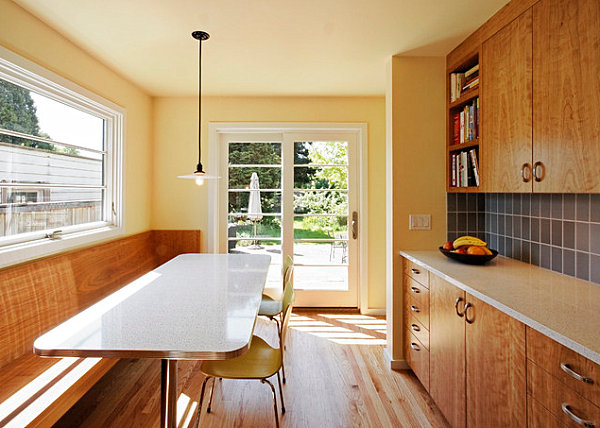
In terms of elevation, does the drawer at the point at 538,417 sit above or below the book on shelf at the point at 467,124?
below

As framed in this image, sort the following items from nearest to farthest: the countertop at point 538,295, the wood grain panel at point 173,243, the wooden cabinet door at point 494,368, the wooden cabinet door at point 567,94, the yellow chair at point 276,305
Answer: the countertop at point 538,295
the wooden cabinet door at point 494,368
the wooden cabinet door at point 567,94
the yellow chair at point 276,305
the wood grain panel at point 173,243

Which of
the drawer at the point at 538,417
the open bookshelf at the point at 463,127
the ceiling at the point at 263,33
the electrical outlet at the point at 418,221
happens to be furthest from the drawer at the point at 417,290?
the ceiling at the point at 263,33

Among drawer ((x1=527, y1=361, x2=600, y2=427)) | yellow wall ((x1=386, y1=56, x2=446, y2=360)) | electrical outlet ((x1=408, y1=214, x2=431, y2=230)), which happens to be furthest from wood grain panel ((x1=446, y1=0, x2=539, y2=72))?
drawer ((x1=527, y1=361, x2=600, y2=427))

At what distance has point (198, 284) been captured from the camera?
2080 millimetres

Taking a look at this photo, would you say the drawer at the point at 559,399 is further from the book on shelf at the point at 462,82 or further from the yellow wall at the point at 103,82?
the yellow wall at the point at 103,82

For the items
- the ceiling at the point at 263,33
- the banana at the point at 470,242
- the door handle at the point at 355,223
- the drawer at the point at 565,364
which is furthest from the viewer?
the door handle at the point at 355,223

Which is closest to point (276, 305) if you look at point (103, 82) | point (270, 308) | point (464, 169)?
point (270, 308)

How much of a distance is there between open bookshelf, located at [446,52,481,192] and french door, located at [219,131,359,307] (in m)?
1.35

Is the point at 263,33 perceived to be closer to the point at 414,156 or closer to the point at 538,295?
the point at 414,156

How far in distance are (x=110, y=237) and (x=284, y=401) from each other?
198 cm

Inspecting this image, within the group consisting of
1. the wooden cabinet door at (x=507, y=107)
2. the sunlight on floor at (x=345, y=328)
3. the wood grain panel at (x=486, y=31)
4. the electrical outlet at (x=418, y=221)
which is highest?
the wood grain panel at (x=486, y=31)

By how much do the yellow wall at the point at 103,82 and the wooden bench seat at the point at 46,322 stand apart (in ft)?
2.07

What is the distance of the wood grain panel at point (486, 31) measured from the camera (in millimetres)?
1863

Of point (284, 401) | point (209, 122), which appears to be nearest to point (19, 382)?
point (284, 401)
